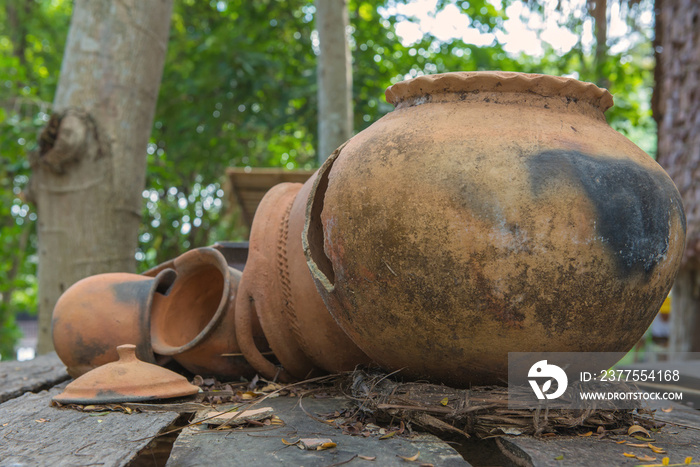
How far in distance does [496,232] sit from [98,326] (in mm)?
1775

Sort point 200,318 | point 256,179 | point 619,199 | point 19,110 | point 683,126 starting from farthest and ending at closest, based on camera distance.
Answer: point 19,110, point 256,179, point 683,126, point 200,318, point 619,199

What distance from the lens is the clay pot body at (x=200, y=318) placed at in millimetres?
2424

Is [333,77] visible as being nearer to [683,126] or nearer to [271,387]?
[683,126]

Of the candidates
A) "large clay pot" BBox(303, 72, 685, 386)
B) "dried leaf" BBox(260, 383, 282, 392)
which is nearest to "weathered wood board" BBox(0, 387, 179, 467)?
"dried leaf" BBox(260, 383, 282, 392)

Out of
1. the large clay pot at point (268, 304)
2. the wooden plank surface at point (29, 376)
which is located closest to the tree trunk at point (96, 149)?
the wooden plank surface at point (29, 376)

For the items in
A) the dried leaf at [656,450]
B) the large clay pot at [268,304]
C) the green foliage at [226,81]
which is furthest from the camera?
the green foliage at [226,81]

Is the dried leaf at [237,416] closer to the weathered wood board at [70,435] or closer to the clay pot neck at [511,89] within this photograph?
the weathered wood board at [70,435]

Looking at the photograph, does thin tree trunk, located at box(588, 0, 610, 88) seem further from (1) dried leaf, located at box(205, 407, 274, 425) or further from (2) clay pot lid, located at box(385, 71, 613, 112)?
(1) dried leaf, located at box(205, 407, 274, 425)

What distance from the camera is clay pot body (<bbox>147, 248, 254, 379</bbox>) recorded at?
2.42m

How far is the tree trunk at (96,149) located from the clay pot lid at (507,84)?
253 cm

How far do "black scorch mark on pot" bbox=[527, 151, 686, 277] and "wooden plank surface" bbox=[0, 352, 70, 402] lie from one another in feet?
6.97

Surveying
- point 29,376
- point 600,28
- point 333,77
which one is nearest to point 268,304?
point 29,376

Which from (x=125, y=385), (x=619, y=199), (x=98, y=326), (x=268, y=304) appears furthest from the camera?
(x=98, y=326)

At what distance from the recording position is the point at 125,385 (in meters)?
2.01
